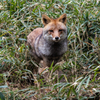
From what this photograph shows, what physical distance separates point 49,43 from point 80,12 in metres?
2.22

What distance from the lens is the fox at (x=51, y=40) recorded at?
518 cm

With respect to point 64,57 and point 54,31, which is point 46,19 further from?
point 64,57

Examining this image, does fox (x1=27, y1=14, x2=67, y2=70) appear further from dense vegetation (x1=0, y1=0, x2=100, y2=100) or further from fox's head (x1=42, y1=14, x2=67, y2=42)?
dense vegetation (x1=0, y1=0, x2=100, y2=100)

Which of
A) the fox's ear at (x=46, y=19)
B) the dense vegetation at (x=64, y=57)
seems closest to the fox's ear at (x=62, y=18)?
the fox's ear at (x=46, y=19)

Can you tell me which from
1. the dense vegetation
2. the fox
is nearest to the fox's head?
the fox

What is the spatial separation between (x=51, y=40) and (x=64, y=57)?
1.37 m

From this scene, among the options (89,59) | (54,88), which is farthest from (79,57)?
(54,88)

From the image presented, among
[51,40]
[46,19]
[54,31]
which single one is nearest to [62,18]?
[46,19]

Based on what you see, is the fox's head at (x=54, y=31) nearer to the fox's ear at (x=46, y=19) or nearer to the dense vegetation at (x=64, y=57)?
the fox's ear at (x=46, y=19)

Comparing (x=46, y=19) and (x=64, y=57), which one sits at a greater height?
(x=46, y=19)

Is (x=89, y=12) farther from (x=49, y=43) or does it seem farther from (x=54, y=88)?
(x=54, y=88)

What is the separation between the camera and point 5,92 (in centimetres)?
436

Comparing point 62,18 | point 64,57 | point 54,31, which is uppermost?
point 62,18

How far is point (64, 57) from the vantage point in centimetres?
646
